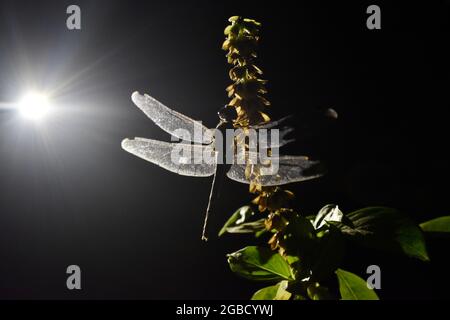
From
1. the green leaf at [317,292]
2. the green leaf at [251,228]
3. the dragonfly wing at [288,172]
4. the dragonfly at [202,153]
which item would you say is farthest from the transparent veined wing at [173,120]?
the green leaf at [317,292]

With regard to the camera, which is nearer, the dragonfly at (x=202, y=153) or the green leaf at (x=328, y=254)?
the green leaf at (x=328, y=254)

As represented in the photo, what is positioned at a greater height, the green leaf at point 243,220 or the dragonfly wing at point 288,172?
the dragonfly wing at point 288,172

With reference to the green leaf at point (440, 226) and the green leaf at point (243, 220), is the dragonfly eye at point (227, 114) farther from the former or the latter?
the green leaf at point (440, 226)

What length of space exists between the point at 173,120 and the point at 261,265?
43cm

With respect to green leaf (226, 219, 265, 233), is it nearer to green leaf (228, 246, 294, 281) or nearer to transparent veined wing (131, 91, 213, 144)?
green leaf (228, 246, 294, 281)

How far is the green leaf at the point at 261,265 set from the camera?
39 centimetres

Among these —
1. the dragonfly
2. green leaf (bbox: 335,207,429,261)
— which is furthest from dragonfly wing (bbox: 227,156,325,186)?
green leaf (bbox: 335,207,429,261)

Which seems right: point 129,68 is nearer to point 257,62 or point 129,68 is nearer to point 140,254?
point 257,62

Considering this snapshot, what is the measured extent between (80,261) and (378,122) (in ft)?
4.84

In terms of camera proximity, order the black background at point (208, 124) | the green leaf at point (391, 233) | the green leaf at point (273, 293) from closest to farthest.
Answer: the green leaf at point (391, 233), the green leaf at point (273, 293), the black background at point (208, 124)

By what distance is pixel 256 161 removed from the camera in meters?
0.49

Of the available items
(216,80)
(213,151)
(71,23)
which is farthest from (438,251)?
(71,23)

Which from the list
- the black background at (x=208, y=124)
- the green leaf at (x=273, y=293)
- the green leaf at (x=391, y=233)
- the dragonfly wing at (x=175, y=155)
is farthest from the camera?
the black background at (x=208, y=124)

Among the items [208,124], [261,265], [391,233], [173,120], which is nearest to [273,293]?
[261,265]
